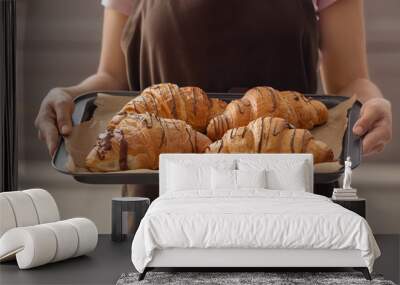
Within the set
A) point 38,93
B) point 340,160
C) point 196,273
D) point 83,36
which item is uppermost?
point 83,36

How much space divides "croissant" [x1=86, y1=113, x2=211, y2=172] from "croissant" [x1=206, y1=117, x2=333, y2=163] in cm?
23

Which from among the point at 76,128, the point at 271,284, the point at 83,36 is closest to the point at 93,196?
the point at 76,128

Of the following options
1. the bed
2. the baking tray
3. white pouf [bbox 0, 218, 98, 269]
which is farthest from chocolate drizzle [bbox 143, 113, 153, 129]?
the bed

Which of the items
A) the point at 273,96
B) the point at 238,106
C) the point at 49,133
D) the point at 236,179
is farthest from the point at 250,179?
the point at 49,133

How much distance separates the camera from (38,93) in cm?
550

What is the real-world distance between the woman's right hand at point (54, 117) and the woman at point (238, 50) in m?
0.01

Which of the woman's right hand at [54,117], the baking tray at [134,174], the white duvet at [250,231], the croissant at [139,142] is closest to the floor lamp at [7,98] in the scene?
the woman's right hand at [54,117]

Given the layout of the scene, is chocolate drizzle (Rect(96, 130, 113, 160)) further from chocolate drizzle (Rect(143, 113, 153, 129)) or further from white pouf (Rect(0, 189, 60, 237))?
white pouf (Rect(0, 189, 60, 237))

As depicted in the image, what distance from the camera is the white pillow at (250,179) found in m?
4.71

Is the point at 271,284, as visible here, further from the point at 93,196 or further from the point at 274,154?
the point at 93,196

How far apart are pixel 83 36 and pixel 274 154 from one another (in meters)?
1.68

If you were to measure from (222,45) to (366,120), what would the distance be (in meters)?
1.13

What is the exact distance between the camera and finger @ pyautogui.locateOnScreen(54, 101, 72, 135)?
5070 mm

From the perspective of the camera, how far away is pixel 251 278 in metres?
3.76
